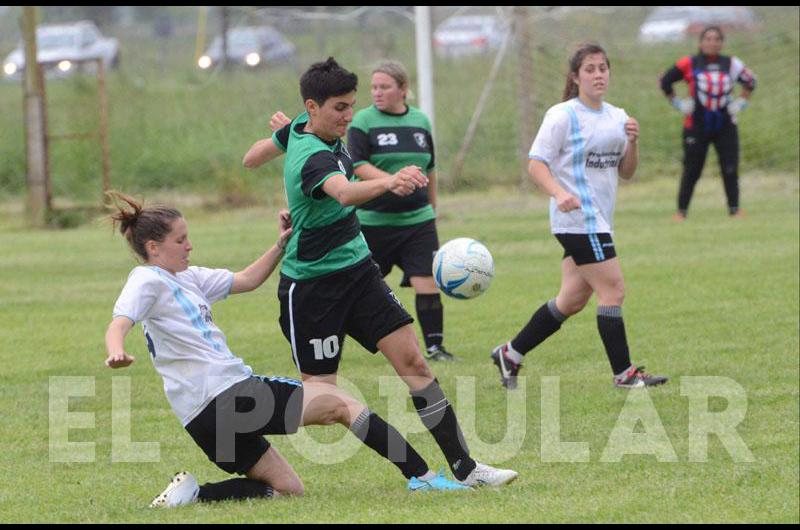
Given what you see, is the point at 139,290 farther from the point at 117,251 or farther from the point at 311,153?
the point at 117,251

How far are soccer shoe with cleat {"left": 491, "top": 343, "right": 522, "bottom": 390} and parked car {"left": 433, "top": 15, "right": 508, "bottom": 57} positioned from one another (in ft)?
48.4

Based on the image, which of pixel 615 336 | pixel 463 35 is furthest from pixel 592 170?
pixel 463 35

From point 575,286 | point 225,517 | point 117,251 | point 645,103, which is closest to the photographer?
point 225,517

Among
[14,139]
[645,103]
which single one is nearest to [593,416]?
[645,103]

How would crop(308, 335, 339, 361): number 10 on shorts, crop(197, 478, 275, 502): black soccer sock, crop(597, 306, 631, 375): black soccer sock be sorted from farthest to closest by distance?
crop(597, 306, 631, 375): black soccer sock
crop(308, 335, 339, 361): number 10 on shorts
crop(197, 478, 275, 502): black soccer sock

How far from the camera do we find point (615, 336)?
7.98 m

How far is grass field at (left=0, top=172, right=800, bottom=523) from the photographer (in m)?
5.60

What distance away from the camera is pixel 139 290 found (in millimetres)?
5336

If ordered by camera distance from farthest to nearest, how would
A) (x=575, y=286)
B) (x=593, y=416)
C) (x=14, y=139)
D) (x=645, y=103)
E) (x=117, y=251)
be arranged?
(x=14, y=139) < (x=645, y=103) < (x=117, y=251) < (x=575, y=286) < (x=593, y=416)

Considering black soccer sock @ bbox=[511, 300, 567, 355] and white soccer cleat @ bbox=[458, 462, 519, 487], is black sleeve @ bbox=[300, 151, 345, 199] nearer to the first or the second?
white soccer cleat @ bbox=[458, 462, 519, 487]

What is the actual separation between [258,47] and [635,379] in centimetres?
2089

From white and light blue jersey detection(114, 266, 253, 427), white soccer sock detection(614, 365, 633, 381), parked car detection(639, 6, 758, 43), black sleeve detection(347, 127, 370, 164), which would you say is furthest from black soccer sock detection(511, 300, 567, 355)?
parked car detection(639, 6, 758, 43)

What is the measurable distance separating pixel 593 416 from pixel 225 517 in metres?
2.75

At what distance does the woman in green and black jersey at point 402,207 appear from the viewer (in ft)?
30.0
